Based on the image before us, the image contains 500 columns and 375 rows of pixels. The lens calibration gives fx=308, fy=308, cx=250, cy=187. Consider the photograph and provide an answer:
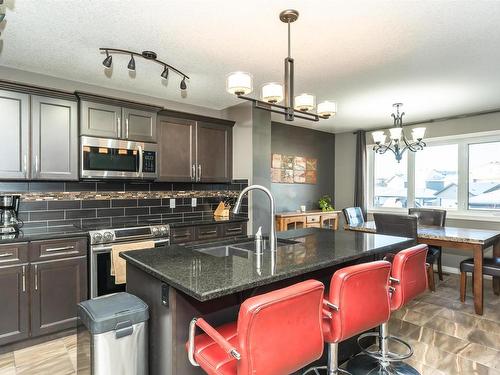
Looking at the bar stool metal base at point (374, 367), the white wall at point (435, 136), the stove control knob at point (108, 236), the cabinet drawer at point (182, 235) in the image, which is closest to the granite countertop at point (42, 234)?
the stove control knob at point (108, 236)

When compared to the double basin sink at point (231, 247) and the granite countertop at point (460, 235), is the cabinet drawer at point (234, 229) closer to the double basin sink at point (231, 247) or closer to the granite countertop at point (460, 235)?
the double basin sink at point (231, 247)

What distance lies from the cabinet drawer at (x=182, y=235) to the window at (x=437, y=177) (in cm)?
395

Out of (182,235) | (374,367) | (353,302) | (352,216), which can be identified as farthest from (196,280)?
(352,216)

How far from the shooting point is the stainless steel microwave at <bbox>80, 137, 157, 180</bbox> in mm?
3122

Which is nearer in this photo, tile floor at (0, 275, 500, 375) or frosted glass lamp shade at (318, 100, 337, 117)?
tile floor at (0, 275, 500, 375)

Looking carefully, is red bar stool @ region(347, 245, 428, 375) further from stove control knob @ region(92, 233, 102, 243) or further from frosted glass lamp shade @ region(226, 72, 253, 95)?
stove control knob @ region(92, 233, 102, 243)

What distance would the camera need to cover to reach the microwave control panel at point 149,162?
11.6 ft

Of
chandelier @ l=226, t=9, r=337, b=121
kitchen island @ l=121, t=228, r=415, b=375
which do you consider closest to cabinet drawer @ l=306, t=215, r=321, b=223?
chandelier @ l=226, t=9, r=337, b=121

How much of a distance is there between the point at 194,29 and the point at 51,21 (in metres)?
0.97

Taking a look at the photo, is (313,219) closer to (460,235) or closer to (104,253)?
(460,235)

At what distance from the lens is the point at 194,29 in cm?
221

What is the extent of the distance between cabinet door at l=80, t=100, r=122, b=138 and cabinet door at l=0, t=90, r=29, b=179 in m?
0.47

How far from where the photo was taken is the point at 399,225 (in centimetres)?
362

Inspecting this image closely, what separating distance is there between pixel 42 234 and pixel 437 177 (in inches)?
216
